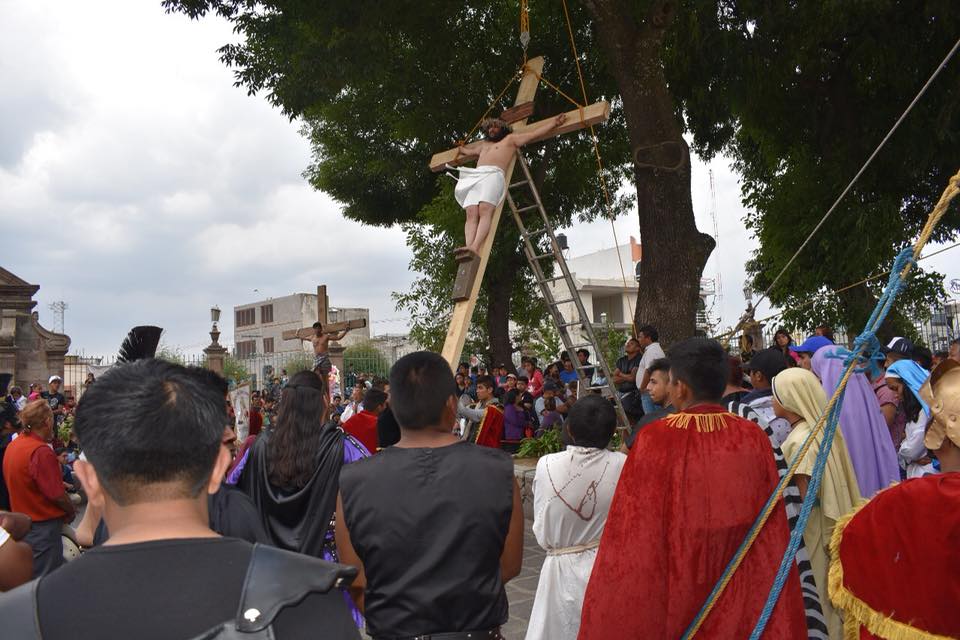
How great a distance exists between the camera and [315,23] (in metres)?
10.6

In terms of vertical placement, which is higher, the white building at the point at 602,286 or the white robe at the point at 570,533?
the white building at the point at 602,286

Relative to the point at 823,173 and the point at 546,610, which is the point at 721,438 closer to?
the point at 546,610

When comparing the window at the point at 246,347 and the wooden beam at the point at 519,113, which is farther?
the window at the point at 246,347

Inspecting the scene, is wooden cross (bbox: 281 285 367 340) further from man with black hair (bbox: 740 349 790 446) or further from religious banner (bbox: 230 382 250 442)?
man with black hair (bbox: 740 349 790 446)

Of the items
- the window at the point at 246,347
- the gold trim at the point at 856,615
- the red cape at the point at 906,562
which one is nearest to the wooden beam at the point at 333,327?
the gold trim at the point at 856,615

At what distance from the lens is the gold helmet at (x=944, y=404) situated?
235 cm

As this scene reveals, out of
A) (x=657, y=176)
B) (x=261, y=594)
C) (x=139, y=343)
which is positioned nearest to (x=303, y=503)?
(x=139, y=343)

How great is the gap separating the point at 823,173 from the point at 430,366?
42.2 feet

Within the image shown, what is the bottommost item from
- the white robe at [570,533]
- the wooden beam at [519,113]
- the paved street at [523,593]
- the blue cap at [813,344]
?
the paved street at [523,593]

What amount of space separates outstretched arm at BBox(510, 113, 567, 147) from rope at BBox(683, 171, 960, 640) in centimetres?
537

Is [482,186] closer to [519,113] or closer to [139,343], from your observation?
[519,113]

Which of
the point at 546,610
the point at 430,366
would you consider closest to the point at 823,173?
the point at 546,610

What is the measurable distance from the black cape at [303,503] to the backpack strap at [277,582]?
2672 mm

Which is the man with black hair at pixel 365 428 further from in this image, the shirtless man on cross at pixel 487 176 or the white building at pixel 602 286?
the white building at pixel 602 286
